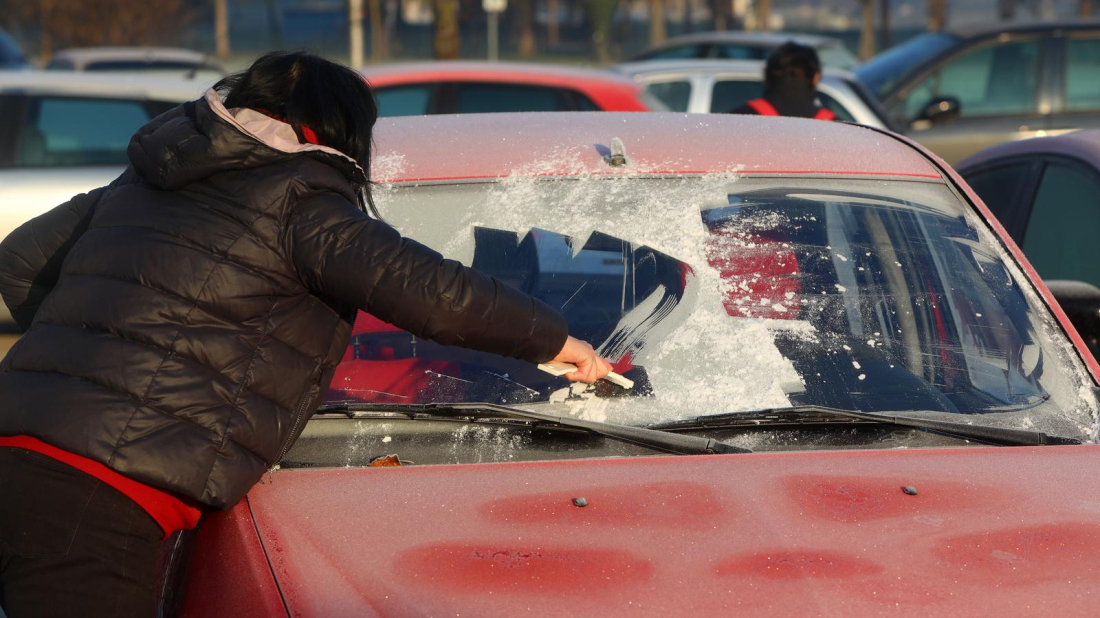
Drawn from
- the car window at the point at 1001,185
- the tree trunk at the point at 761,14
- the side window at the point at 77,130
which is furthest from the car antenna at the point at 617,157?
the tree trunk at the point at 761,14

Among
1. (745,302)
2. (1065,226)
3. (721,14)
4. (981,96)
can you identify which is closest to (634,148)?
(745,302)

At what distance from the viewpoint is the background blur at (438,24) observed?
90.1ft

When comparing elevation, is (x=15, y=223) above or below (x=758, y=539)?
below

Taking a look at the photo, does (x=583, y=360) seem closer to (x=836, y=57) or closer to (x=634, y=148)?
(x=634, y=148)

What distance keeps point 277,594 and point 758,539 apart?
73 centimetres

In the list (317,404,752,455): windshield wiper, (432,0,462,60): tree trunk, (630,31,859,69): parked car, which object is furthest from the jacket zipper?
(432,0,462,60): tree trunk

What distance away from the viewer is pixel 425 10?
79.1 metres

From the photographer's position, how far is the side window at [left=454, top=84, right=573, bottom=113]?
8836 millimetres

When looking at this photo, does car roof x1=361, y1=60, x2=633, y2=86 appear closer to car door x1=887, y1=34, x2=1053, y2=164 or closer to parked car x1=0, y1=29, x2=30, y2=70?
car door x1=887, y1=34, x2=1053, y2=164

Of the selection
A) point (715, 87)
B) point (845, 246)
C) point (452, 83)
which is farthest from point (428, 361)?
point (715, 87)

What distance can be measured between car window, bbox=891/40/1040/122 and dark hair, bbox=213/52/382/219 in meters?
9.12

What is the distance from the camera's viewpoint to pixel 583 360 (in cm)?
246

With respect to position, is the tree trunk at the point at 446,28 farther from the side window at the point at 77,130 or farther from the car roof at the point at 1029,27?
the side window at the point at 77,130

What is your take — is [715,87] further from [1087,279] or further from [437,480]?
[437,480]
